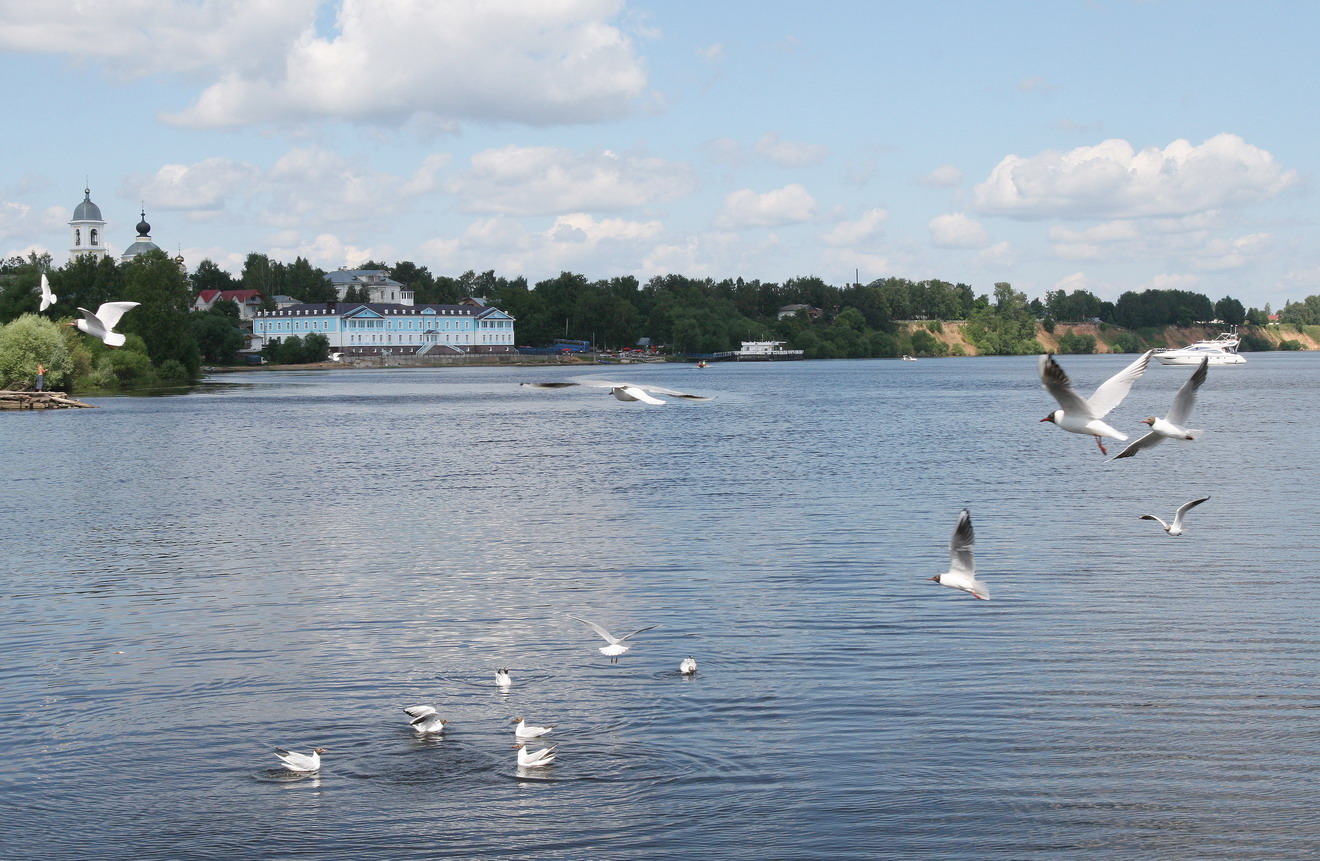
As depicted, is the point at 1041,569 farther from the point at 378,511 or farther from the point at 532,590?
the point at 378,511

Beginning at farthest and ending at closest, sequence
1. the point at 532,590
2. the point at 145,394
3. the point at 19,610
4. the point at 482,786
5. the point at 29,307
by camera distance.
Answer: the point at 29,307 < the point at 145,394 < the point at 532,590 < the point at 19,610 < the point at 482,786

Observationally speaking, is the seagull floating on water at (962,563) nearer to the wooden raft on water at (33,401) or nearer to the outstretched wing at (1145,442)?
the outstretched wing at (1145,442)

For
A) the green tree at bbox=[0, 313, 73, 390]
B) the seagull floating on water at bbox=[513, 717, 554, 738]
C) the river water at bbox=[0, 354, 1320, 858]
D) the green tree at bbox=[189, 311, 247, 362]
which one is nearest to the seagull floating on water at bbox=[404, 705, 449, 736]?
the river water at bbox=[0, 354, 1320, 858]

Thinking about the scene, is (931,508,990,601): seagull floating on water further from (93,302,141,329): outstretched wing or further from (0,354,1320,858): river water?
(93,302,141,329): outstretched wing

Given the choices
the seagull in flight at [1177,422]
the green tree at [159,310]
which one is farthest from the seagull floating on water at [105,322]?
the green tree at [159,310]

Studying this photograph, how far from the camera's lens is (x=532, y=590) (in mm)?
26922

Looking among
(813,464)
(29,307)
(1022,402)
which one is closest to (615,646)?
(813,464)

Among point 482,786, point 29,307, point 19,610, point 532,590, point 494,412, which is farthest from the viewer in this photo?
point 29,307

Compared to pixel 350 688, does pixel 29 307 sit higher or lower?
higher

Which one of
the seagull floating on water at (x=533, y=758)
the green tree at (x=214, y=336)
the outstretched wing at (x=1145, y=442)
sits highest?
the green tree at (x=214, y=336)

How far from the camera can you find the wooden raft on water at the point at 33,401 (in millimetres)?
94375

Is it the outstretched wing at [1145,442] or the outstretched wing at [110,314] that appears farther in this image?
the outstretched wing at [110,314]

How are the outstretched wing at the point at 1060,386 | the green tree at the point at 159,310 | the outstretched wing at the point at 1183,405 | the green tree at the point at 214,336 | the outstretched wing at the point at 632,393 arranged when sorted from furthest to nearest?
the green tree at the point at 214,336 < the green tree at the point at 159,310 < the outstretched wing at the point at 632,393 < the outstretched wing at the point at 1183,405 < the outstretched wing at the point at 1060,386

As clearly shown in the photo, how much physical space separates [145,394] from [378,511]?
8706 centimetres
